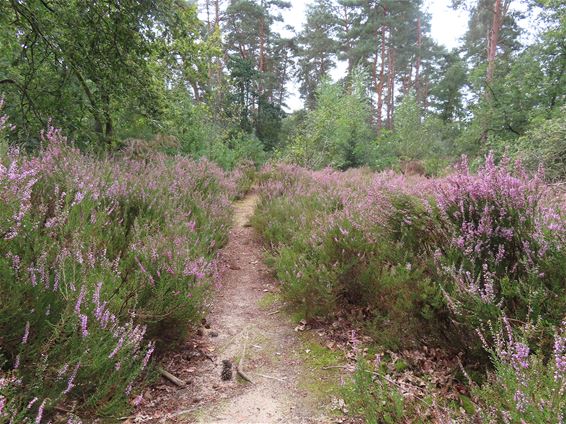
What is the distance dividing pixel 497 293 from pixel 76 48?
19.4ft

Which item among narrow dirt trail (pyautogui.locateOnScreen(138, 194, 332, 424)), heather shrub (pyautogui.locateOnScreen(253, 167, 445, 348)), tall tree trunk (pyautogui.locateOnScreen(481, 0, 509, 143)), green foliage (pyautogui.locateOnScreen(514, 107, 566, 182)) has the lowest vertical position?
narrow dirt trail (pyautogui.locateOnScreen(138, 194, 332, 424))

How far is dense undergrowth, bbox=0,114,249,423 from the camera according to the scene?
68.7 inches

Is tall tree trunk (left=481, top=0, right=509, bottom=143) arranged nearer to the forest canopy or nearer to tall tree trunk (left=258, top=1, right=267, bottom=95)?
the forest canopy

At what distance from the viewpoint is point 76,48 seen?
495 centimetres

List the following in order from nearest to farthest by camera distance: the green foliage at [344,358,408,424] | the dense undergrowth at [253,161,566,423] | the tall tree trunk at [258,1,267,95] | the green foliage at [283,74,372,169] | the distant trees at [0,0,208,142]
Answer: the dense undergrowth at [253,161,566,423] → the green foliage at [344,358,408,424] → the distant trees at [0,0,208,142] → the green foliage at [283,74,372,169] → the tall tree trunk at [258,1,267,95]

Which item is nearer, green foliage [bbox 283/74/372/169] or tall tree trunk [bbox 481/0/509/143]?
green foliage [bbox 283/74/372/169]

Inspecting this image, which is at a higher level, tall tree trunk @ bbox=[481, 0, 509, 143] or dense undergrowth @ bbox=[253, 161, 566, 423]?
tall tree trunk @ bbox=[481, 0, 509, 143]

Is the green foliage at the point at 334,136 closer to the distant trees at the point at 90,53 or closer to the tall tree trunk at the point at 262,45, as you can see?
the tall tree trunk at the point at 262,45

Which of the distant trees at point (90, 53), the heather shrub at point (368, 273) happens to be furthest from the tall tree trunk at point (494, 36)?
the distant trees at point (90, 53)

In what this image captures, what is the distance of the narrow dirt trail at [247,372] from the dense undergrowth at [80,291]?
0.42 metres

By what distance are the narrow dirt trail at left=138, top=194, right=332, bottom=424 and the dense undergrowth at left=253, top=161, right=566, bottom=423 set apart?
1.61 ft

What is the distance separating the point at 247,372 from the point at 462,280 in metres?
1.97

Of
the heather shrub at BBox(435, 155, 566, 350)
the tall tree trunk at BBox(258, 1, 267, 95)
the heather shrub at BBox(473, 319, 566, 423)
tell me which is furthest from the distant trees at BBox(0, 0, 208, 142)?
the tall tree trunk at BBox(258, 1, 267, 95)

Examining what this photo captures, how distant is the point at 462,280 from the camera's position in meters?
2.56
